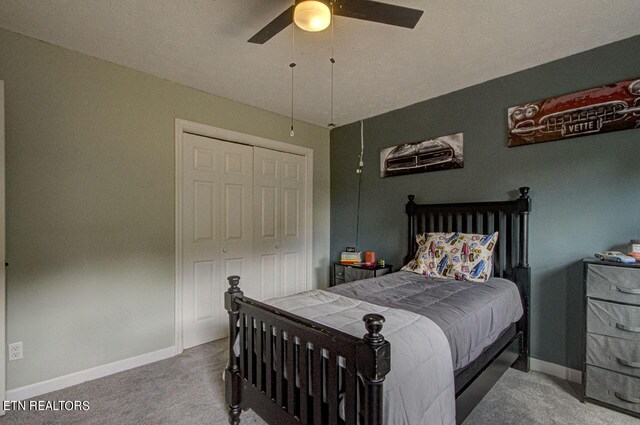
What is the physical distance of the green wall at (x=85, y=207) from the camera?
6.98 ft

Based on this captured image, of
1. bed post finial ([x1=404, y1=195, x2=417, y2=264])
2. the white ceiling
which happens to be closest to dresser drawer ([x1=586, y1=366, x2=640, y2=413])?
bed post finial ([x1=404, y1=195, x2=417, y2=264])

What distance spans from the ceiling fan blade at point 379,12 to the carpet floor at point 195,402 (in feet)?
7.47

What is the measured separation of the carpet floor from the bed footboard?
38 cm

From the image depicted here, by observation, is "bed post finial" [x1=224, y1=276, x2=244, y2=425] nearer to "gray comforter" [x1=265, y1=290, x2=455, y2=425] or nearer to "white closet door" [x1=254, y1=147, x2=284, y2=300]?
"gray comforter" [x1=265, y1=290, x2=455, y2=425]

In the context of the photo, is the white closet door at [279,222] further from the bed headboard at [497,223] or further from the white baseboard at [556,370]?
the white baseboard at [556,370]

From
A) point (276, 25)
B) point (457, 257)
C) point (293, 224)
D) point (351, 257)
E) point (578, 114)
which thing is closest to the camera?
point (276, 25)

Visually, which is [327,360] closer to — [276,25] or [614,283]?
[276,25]

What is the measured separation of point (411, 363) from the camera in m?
1.26

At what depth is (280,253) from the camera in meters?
3.80

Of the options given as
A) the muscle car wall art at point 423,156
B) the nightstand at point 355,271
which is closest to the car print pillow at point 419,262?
the nightstand at point 355,271

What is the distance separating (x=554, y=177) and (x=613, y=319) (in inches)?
42.4

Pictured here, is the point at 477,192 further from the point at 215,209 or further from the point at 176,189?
the point at 176,189

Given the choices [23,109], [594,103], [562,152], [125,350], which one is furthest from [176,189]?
[594,103]

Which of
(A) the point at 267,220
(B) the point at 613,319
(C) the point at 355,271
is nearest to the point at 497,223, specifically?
(B) the point at 613,319
